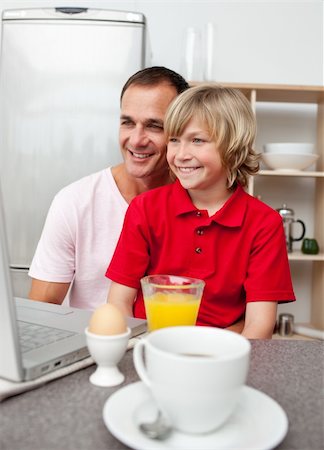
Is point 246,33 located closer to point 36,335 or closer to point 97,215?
point 97,215

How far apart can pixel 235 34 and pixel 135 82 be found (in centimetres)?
160

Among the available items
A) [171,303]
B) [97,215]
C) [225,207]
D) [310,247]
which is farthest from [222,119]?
[310,247]

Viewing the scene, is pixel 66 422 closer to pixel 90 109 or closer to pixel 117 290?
pixel 117 290

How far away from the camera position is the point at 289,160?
266 centimetres

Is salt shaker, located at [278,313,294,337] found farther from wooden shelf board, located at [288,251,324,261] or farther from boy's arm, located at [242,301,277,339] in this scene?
boy's arm, located at [242,301,277,339]

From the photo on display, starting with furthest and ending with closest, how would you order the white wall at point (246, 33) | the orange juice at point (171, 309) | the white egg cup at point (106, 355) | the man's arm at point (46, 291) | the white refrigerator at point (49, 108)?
the white wall at point (246, 33) → the white refrigerator at point (49, 108) → the man's arm at point (46, 291) → the orange juice at point (171, 309) → the white egg cup at point (106, 355)

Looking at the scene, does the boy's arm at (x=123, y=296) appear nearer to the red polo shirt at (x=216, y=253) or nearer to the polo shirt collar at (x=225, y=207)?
the red polo shirt at (x=216, y=253)

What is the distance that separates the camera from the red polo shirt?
125 cm

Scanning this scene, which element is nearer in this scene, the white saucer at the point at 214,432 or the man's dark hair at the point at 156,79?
the white saucer at the point at 214,432

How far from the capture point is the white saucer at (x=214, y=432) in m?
0.49

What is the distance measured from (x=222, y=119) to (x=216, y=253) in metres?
0.36

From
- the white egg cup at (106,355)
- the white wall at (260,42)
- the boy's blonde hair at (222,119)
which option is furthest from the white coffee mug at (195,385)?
the white wall at (260,42)

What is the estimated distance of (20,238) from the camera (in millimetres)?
2377

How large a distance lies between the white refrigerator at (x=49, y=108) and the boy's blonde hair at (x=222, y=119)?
106 cm
